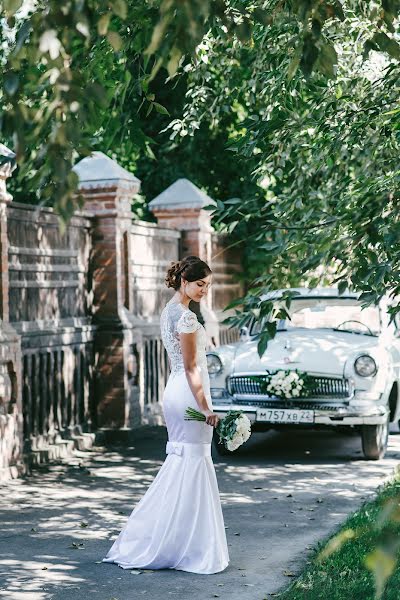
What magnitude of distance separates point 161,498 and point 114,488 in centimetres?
262

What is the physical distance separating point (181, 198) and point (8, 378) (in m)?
5.98

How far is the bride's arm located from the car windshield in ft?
15.9

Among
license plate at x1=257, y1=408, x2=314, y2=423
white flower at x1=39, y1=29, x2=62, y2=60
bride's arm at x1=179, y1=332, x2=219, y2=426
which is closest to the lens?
white flower at x1=39, y1=29, x2=62, y2=60

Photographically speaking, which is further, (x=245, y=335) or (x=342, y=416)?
(x=245, y=335)

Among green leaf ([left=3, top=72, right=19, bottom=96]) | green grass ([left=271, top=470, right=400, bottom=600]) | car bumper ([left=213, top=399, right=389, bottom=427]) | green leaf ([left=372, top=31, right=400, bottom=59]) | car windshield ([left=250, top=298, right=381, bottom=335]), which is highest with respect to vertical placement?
green leaf ([left=372, top=31, right=400, bottom=59])

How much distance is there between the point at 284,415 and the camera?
9.76 meters

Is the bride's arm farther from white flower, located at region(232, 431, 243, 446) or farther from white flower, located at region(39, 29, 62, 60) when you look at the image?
white flower, located at region(39, 29, 62, 60)

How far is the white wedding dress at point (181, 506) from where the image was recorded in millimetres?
5988

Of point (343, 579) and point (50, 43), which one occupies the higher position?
point (50, 43)

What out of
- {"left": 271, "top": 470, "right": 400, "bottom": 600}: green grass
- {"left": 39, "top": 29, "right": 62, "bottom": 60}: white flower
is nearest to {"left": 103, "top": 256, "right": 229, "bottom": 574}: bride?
{"left": 271, "top": 470, "right": 400, "bottom": 600}: green grass

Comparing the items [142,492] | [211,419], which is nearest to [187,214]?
[142,492]

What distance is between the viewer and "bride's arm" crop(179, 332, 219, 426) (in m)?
6.11

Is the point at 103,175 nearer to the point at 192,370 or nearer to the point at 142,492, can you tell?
the point at 142,492

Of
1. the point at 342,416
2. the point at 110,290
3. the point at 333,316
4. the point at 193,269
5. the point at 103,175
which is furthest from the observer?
the point at 110,290
